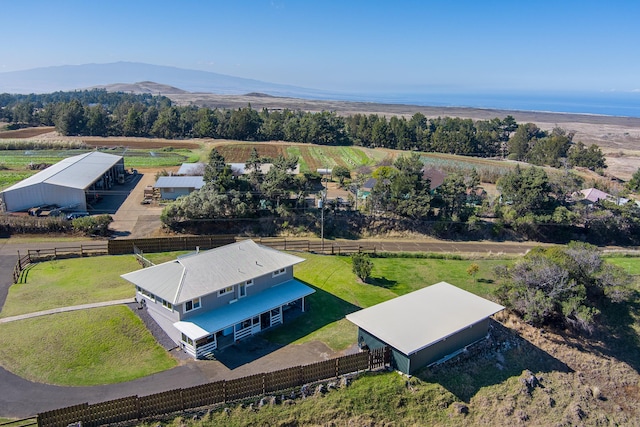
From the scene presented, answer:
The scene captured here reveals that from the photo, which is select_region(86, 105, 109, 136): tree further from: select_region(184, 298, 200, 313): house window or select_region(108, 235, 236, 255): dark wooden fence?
select_region(184, 298, 200, 313): house window

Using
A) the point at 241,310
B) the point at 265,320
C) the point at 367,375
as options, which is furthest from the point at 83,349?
the point at 367,375

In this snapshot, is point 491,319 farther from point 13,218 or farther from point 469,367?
point 13,218

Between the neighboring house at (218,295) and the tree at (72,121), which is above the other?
the tree at (72,121)

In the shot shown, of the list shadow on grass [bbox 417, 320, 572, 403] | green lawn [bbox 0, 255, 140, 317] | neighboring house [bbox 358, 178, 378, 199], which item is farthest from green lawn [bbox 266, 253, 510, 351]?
neighboring house [bbox 358, 178, 378, 199]

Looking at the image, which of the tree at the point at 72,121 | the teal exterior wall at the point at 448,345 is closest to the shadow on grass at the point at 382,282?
the teal exterior wall at the point at 448,345

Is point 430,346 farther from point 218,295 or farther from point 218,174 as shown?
Answer: point 218,174

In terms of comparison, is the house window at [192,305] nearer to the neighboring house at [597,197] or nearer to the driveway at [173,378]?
the driveway at [173,378]
